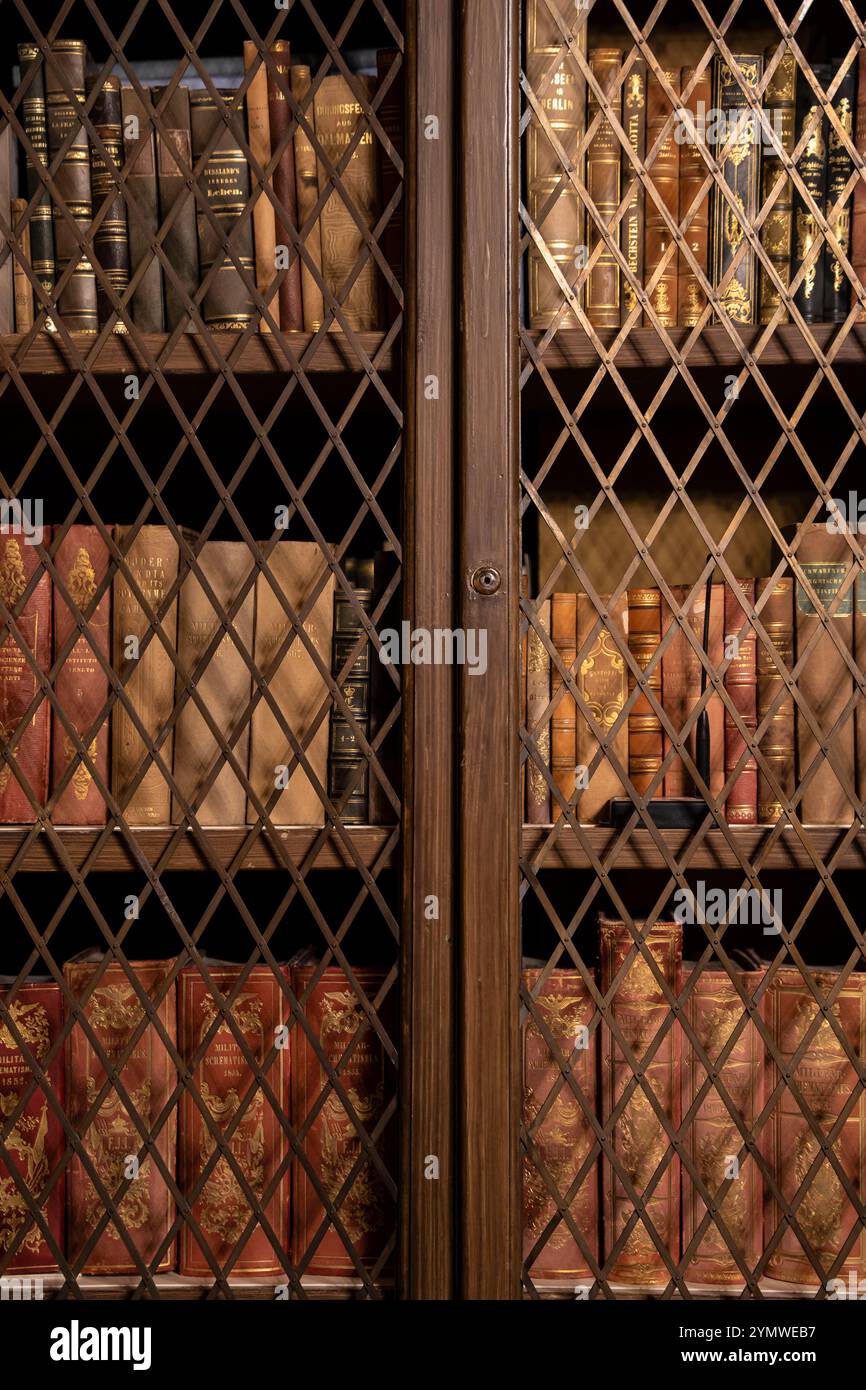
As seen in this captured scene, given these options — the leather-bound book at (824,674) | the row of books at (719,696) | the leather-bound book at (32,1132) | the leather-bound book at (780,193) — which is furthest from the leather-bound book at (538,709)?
the leather-bound book at (32,1132)

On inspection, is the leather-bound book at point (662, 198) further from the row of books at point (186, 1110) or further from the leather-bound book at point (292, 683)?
the row of books at point (186, 1110)

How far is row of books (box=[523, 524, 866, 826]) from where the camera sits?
89 cm

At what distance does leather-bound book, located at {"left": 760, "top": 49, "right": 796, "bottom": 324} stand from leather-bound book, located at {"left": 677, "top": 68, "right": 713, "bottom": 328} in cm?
5

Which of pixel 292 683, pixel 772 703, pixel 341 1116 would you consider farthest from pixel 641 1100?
pixel 292 683

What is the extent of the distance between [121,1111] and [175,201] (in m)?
0.80

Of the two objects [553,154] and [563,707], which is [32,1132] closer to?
[563,707]

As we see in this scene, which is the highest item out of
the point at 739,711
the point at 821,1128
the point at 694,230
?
the point at 694,230

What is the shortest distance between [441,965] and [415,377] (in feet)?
1.60

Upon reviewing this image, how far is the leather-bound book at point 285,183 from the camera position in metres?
0.89

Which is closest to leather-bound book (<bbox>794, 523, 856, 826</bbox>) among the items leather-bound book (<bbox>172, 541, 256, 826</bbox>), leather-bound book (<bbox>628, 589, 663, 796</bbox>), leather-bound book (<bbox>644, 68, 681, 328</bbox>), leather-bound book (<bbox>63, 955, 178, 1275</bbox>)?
leather-bound book (<bbox>628, 589, 663, 796</bbox>)

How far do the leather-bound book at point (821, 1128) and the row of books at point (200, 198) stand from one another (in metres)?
0.71

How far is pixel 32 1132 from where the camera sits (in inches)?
35.1
